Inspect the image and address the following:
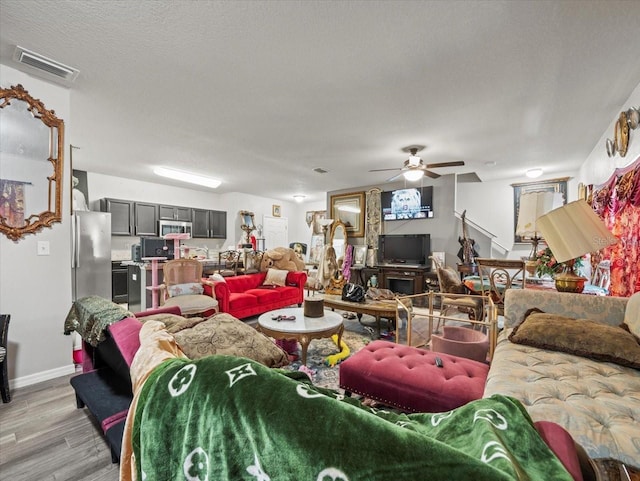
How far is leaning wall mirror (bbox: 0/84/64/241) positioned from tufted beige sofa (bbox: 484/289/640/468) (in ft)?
11.4

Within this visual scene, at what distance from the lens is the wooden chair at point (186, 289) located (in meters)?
3.38

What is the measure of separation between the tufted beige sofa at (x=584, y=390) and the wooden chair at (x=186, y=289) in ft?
9.96

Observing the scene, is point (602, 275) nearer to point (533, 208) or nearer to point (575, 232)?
point (533, 208)

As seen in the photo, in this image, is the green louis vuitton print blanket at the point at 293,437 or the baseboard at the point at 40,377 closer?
the green louis vuitton print blanket at the point at 293,437

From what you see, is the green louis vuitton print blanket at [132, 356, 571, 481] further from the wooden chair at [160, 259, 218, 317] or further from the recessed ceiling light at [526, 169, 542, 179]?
the recessed ceiling light at [526, 169, 542, 179]

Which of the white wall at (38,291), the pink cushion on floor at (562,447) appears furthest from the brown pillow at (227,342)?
the white wall at (38,291)

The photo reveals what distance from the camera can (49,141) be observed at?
2410mm

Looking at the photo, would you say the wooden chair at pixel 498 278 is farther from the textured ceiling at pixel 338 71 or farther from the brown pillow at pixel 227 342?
the brown pillow at pixel 227 342

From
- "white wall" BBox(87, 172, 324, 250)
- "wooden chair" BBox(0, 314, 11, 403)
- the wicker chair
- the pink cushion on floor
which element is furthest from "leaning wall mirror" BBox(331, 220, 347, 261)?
the pink cushion on floor

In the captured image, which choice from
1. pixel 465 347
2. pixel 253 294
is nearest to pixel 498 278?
pixel 465 347

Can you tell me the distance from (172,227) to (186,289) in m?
3.19

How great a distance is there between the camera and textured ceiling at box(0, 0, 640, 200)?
164 centimetres

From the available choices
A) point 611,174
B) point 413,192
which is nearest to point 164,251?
point 413,192

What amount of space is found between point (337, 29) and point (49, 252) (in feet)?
9.50
